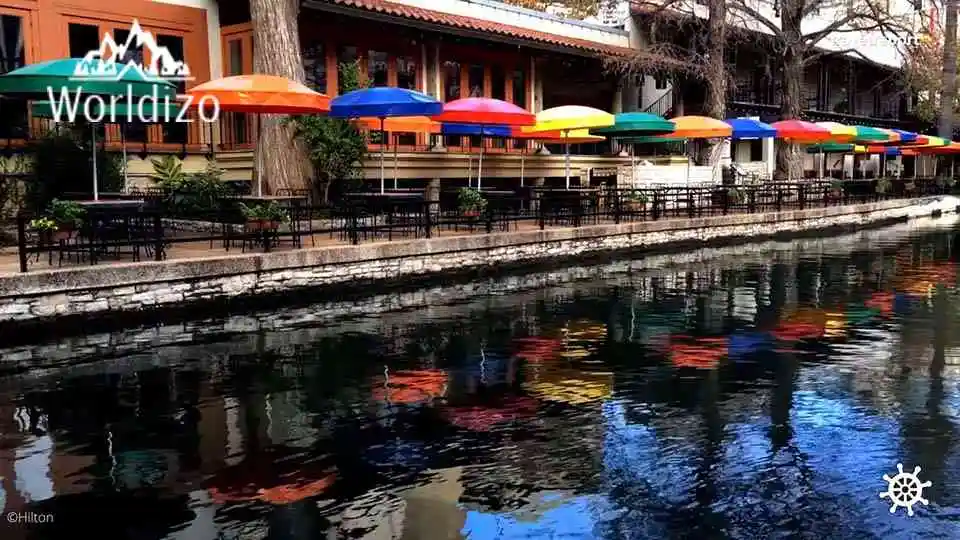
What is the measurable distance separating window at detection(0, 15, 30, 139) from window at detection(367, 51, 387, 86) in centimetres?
753

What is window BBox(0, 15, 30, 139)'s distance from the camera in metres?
16.0

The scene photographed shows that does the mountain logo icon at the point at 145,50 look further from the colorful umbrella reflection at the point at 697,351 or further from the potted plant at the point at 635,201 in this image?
the colorful umbrella reflection at the point at 697,351

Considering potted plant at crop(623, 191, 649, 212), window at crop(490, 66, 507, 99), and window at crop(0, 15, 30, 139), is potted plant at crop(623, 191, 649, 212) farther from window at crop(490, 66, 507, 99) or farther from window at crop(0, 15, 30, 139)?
window at crop(0, 15, 30, 139)

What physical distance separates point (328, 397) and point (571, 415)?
2072mm

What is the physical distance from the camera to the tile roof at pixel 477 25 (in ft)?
64.2

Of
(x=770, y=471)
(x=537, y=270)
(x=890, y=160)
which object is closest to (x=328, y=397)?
(x=770, y=471)

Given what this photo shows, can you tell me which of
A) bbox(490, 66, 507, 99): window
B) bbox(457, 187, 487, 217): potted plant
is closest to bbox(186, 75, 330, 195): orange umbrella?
bbox(457, 187, 487, 217): potted plant

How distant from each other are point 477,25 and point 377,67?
271 centimetres

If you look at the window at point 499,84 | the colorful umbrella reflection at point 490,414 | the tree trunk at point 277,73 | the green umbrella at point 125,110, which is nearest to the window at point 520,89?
the window at point 499,84

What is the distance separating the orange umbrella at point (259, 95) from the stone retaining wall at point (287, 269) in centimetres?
206

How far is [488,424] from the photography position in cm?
684

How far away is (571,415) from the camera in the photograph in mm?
7047

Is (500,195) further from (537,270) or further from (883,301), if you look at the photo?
(883,301)

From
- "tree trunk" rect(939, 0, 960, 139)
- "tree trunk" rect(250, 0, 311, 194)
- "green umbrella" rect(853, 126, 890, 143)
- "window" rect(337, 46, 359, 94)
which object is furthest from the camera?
"tree trunk" rect(939, 0, 960, 139)
